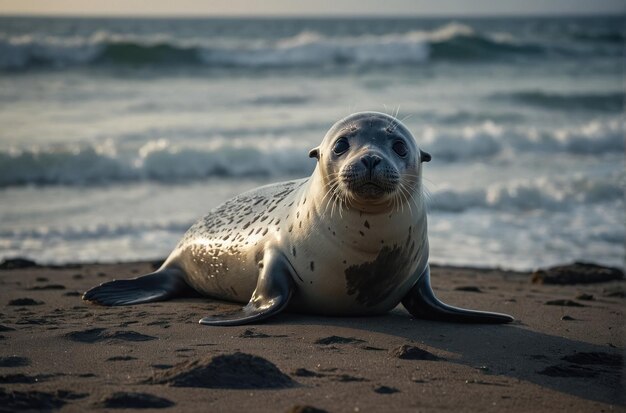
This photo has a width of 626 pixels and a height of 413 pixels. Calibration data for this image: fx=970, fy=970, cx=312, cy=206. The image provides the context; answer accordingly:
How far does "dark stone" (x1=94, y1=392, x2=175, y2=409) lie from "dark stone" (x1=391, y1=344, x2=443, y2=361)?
1.27 m

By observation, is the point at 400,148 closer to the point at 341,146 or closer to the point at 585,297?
the point at 341,146

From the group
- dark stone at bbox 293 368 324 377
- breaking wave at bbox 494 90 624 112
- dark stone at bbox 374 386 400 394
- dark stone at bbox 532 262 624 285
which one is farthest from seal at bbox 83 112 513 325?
breaking wave at bbox 494 90 624 112

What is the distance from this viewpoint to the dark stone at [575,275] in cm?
748

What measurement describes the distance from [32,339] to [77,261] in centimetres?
402

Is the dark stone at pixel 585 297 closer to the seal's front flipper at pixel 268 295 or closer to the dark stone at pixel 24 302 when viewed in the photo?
the seal's front flipper at pixel 268 295

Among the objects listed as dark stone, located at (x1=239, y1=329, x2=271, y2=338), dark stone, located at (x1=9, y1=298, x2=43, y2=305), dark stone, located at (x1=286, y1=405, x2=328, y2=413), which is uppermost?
dark stone, located at (x1=286, y1=405, x2=328, y2=413)

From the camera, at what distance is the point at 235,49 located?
31.3 meters

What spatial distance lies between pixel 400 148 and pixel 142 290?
2.12 meters

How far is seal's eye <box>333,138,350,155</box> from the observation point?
502 centimetres

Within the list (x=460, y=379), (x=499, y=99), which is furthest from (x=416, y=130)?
(x=460, y=379)

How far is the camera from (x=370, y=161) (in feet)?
15.2

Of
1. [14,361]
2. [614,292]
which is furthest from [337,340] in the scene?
[614,292]

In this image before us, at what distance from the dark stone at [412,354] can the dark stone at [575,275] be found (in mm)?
3263

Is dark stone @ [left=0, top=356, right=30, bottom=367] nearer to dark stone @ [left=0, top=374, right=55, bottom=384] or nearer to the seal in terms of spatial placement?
dark stone @ [left=0, top=374, right=55, bottom=384]
